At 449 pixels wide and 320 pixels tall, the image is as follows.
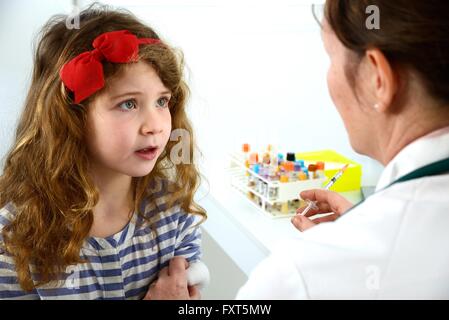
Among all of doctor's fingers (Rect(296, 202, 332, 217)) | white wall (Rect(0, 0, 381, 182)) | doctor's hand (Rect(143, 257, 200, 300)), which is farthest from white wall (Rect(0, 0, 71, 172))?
doctor's fingers (Rect(296, 202, 332, 217))

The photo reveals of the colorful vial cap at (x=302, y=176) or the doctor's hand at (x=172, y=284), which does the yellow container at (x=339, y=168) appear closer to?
the colorful vial cap at (x=302, y=176)

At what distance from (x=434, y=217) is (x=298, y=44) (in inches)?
57.2

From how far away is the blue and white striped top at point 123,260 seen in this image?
1.14 metres

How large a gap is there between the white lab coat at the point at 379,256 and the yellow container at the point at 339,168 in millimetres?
1010

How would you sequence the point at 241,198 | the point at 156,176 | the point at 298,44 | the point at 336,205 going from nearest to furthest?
1. the point at 336,205
2. the point at 156,176
3. the point at 241,198
4. the point at 298,44

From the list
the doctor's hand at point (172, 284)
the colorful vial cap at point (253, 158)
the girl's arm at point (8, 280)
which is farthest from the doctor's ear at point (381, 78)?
the colorful vial cap at point (253, 158)

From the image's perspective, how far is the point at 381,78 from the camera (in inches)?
28.5

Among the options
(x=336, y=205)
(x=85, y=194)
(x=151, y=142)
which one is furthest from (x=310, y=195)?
(x=85, y=194)

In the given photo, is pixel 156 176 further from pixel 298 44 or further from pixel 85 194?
pixel 298 44

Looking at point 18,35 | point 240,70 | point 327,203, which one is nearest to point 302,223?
point 327,203

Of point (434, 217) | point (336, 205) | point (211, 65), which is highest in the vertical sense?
point (211, 65)

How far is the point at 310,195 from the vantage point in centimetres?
113

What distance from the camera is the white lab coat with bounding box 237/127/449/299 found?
654mm

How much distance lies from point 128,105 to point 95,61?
10cm
